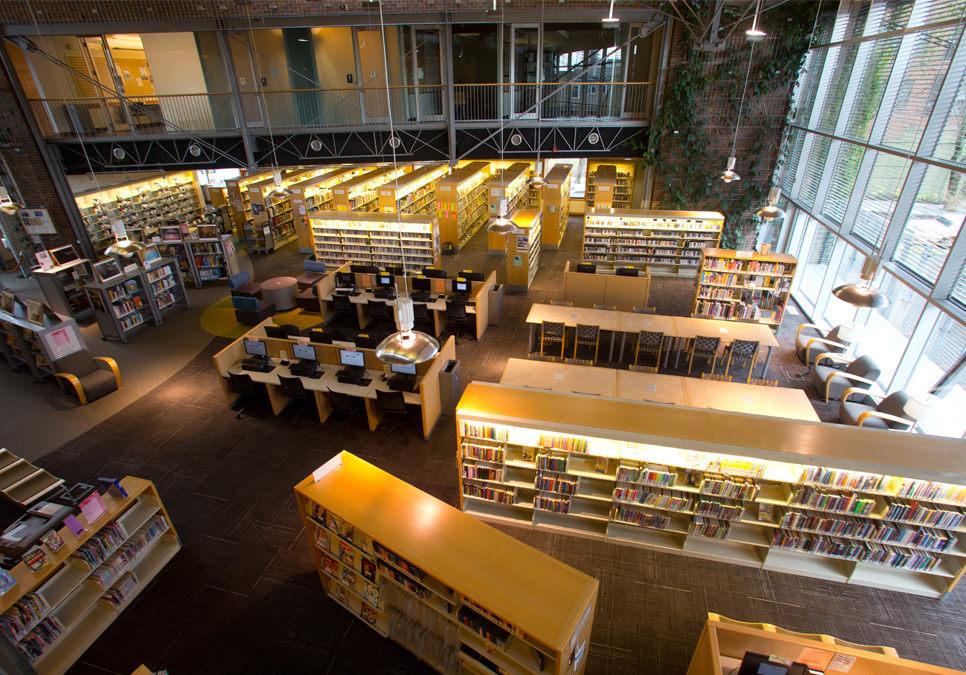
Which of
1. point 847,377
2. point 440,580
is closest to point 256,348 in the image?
point 440,580

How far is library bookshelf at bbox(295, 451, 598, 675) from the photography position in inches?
150

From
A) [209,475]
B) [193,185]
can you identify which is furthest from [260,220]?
[209,475]

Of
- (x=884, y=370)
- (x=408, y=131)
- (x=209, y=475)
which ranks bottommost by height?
(x=209, y=475)

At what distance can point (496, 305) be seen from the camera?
11.2 meters

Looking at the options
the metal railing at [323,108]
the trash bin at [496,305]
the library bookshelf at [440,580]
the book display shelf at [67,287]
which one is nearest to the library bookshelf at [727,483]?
the library bookshelf at [440,580]

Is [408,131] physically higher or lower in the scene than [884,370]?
higher

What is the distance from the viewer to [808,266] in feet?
39.3

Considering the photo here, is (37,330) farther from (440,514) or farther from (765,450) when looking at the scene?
(765,450)

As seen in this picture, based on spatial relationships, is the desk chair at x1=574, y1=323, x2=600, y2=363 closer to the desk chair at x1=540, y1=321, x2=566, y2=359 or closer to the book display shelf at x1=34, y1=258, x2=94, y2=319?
the desk chair at x1=540, y1=321, x2=566, y2=359

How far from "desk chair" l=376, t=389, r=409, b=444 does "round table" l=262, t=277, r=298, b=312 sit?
586 centimetres

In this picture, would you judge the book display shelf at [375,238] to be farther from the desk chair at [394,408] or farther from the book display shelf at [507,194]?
the desk chair at [394,408]

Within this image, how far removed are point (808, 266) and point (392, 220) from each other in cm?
1094

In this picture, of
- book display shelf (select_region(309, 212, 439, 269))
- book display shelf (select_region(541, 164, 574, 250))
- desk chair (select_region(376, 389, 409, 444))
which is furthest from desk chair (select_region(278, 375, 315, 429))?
book display shelf (select_region(541, 164, 574, 250))

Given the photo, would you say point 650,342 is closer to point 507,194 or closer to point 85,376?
point 507,194
